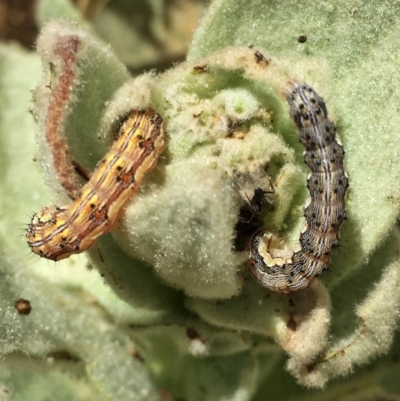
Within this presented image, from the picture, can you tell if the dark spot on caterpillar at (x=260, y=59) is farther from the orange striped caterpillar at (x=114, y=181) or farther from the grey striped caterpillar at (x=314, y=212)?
the orange striped caterpillar at (x=114, y=181)

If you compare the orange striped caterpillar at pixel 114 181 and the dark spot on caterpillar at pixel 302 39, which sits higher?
the dark spot on caterpillar at pixel 302 39

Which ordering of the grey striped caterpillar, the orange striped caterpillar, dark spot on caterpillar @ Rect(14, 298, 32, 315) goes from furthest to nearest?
dark spot on caterpillar @ Rect(14, 298, 32, 315)
the grey striped caterpillar
the orange striped caterpillar

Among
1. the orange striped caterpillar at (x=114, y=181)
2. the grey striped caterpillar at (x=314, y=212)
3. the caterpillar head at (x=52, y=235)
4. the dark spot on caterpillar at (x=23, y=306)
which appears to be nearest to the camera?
the orange striped caterpillar at (x=114, y=181)

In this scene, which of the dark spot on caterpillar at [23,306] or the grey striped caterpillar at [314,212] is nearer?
the grey striped caterpillar at [314,212]

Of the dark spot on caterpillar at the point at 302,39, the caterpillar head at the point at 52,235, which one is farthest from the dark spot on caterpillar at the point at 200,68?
the caterpillar head at the point at 52,235

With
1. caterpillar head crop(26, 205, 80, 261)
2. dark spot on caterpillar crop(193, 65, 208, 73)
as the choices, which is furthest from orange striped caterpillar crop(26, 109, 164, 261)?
dark spot on caterpillar crop(193, 65, 208, 73)

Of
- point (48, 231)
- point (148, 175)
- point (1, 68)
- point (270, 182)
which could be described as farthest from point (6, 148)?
point (270, 182)

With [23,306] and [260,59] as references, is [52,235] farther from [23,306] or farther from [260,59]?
[260,59]

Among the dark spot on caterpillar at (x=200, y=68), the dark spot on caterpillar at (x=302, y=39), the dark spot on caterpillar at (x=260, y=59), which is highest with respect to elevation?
the dark spot on caterpillar at (x=302, y=39)

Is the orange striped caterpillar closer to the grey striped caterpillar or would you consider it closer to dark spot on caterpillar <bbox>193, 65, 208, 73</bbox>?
dark spot on caterpillar <bbox>193, 65, 208, 73</bbox>
